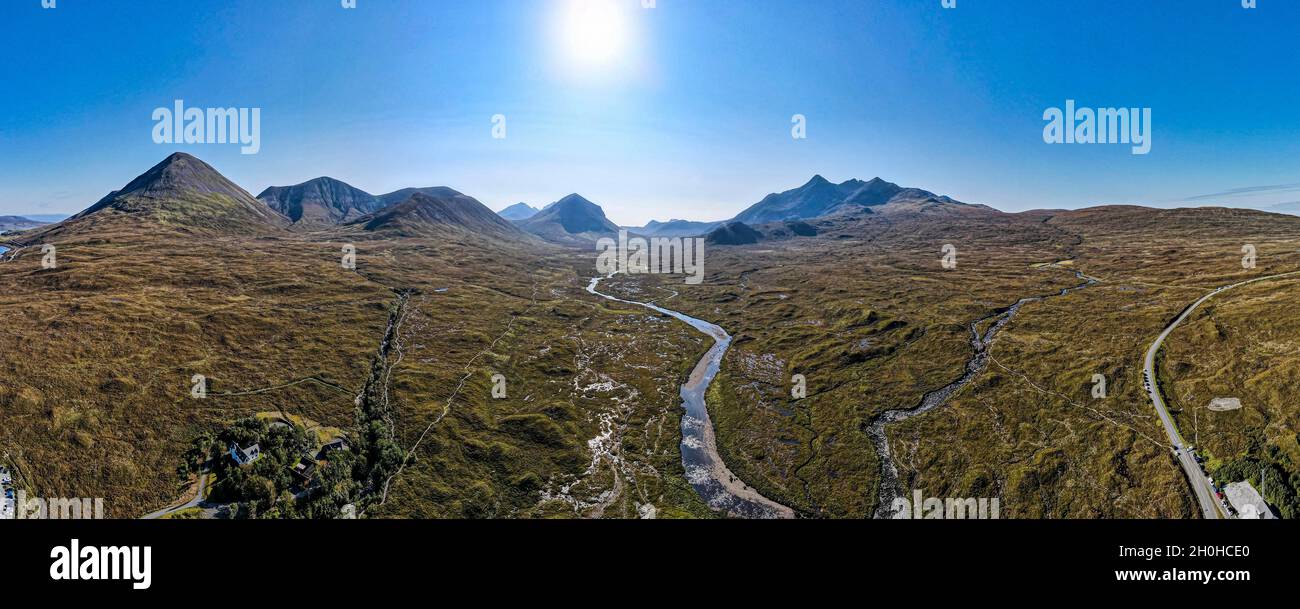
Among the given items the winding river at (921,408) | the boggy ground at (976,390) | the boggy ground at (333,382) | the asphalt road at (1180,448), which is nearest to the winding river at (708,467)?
the boggy ground at (976,390)

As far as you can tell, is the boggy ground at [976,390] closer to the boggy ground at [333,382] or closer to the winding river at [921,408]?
the winding river at [921,408]

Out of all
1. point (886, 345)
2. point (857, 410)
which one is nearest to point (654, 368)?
point (857, 410)

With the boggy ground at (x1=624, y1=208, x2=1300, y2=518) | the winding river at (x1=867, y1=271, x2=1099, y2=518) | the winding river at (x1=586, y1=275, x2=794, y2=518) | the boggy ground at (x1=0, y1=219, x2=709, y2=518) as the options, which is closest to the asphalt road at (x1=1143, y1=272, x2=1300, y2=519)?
the boggy ground at (x1=624, y1=208, x2=1300, y2=518)

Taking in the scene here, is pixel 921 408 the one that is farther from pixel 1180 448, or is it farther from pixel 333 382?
pixel 333 382

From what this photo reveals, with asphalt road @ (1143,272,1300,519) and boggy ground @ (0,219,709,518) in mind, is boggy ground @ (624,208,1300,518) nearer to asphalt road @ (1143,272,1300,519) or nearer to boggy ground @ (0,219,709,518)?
asphalt road @ (1143,272,1300,519)

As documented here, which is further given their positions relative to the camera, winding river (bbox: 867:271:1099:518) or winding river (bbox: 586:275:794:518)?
winding river (bbox: 867:271:1099:518)
